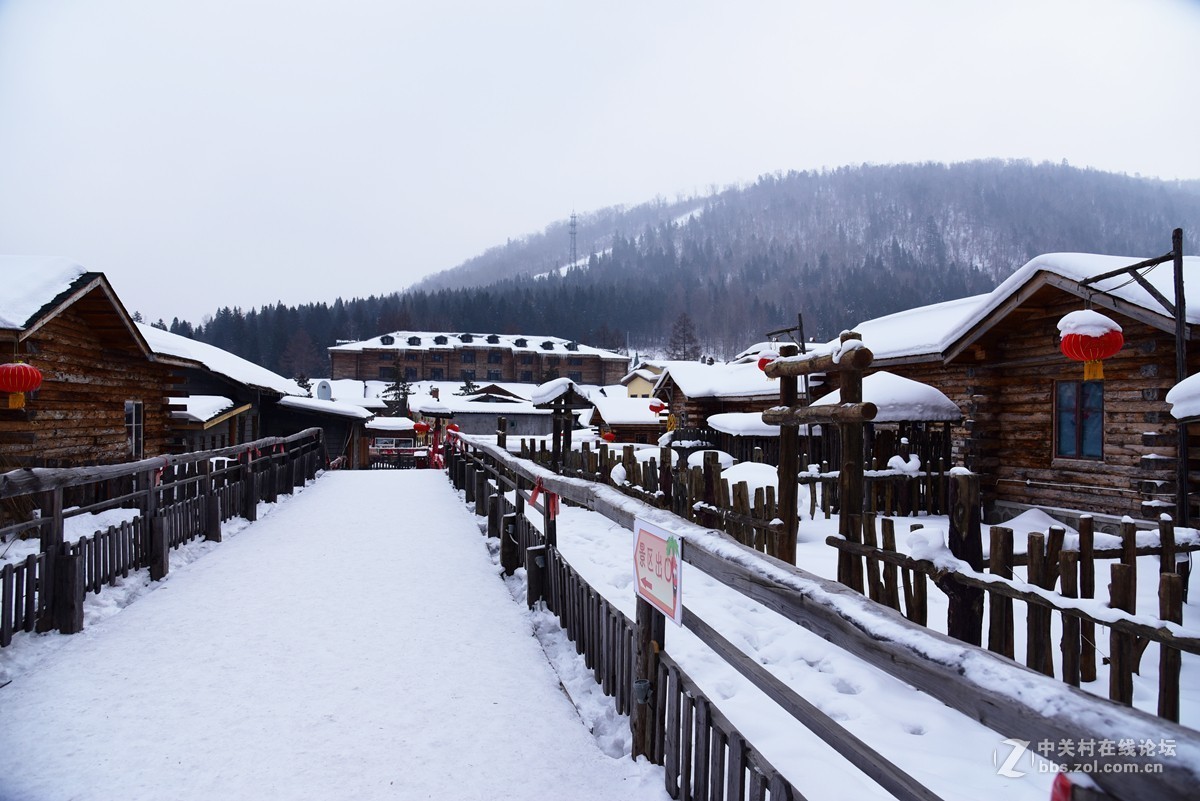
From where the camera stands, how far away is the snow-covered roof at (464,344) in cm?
8225

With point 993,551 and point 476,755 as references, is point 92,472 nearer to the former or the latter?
point 476,755

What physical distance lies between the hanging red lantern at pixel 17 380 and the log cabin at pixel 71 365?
40cm

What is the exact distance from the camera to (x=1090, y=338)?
820cm

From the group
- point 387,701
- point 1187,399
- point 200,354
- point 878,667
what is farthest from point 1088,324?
point 200,354

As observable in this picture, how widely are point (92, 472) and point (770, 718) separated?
6.45 meters

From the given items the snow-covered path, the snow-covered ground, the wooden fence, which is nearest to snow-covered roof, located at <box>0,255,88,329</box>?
the wooden fence

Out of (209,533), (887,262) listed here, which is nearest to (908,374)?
(209,533)

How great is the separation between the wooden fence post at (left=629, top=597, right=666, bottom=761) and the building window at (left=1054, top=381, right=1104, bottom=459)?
35.1 feet

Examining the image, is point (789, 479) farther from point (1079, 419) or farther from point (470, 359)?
point (470, 359)

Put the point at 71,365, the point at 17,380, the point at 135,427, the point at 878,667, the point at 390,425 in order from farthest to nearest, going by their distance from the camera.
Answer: the point at 390,425 → the point at 135,427 → the point at 71,365 → the point at 17,380 → the point at 878,667

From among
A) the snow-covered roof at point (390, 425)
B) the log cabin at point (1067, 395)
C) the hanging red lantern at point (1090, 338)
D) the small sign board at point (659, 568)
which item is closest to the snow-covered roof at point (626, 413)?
the snow-covered roof at point (390, 425)

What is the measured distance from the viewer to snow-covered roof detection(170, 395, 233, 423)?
19094 millimetres

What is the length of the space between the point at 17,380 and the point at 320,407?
63.8 ft

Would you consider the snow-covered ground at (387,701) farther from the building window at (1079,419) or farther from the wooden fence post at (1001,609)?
the building window at (1079,419)
